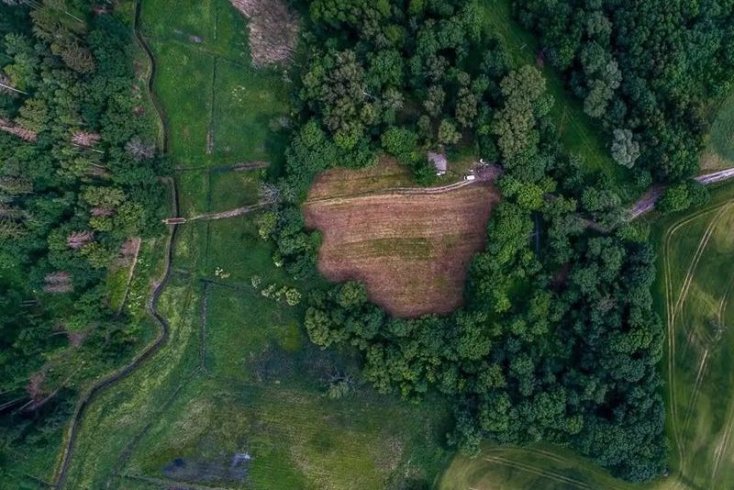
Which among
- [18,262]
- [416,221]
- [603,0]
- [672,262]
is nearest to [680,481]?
[672,262]

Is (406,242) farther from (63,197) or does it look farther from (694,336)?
(63,197)

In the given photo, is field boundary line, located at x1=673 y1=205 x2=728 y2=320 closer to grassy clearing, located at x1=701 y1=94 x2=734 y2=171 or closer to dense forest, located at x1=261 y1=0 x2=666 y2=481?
grassy clearing, located at x1=701 y1=94 x2=734 y2=171

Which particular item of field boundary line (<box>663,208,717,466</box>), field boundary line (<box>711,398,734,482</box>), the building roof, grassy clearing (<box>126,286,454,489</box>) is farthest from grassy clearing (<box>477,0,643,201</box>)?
grassy clearing (<box>126,286,454,489</box>)

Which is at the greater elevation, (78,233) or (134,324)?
(78,233)

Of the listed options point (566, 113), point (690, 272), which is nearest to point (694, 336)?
point (690, 272)

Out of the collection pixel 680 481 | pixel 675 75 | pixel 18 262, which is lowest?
pixel 680 481

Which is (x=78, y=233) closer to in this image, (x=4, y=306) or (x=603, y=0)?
(x=4, y=306)
